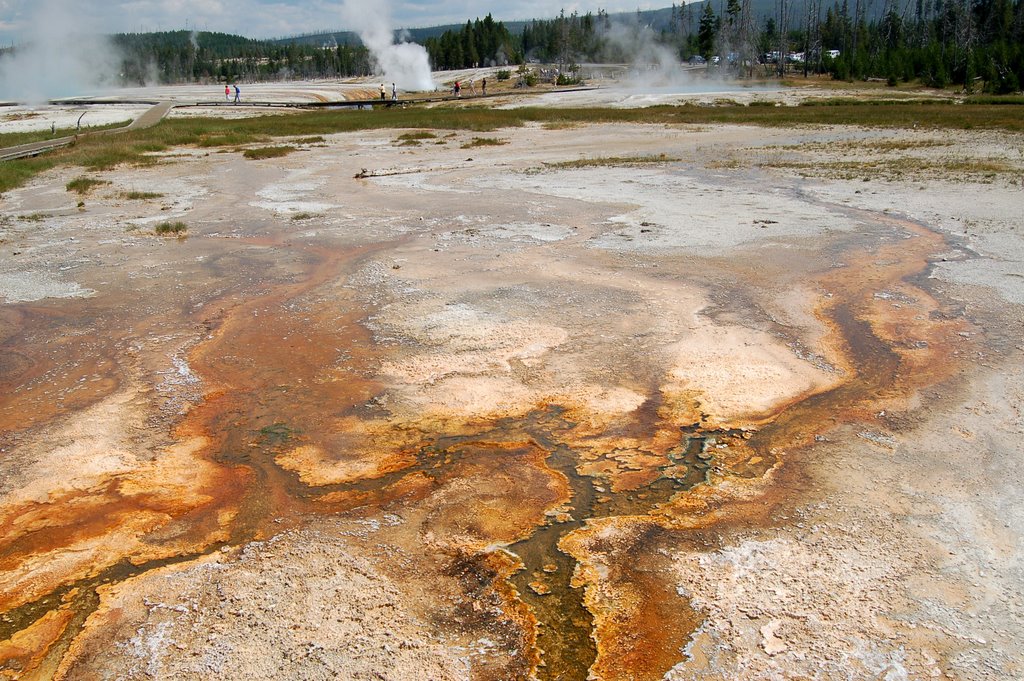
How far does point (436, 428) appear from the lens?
572cm

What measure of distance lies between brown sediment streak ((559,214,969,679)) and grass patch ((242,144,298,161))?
17.9 m

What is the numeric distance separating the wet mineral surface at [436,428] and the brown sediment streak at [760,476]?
21 mm

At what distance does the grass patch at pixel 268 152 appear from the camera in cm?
2254

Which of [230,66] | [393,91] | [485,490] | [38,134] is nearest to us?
[485,490]

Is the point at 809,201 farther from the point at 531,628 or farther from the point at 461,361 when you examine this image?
the point at 531,628

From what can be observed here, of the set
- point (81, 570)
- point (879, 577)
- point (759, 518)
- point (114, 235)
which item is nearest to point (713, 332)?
point (759, 518)

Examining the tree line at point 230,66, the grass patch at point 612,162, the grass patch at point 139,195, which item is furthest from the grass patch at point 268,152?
the tree line at point 230,66

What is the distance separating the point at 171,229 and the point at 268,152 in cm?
1157

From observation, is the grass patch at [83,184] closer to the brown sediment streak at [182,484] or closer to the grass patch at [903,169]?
the brown sediment streak at [182,484]

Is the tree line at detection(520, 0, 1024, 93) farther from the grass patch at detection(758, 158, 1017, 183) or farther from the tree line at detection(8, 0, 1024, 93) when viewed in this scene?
the grass patch at detection(758, 158, 1017, 183)

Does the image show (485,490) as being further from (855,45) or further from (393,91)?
(855,45)

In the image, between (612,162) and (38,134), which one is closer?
(612,162)

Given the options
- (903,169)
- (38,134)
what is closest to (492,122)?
(38,134)

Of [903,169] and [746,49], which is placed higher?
[746,49]
